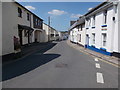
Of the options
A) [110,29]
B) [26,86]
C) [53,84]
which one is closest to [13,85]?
[26,86]

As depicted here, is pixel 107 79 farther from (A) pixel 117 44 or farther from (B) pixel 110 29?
(B) pixel 110 29

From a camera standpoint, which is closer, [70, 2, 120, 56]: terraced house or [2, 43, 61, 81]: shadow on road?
[2, 43, 61, 81]: shadow on road

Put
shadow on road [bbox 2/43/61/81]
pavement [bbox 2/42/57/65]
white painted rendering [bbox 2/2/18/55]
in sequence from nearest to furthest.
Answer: shadow on road [bbox 2/43/61/81]
pavement [bbox 2/42/57/65]
white painted rendering [bbox 2/2/18/55]

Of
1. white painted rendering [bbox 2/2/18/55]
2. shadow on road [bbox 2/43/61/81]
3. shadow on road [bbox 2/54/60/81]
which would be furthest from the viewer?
white painted rendering [bbox 2/2/18/55]

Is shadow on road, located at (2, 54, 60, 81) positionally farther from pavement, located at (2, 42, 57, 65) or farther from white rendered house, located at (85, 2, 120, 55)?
white rendered house, located at (85, 2, 120, 55)

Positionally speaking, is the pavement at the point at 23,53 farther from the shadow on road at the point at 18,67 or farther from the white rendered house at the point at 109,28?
the white rendered house at the point at 109,28

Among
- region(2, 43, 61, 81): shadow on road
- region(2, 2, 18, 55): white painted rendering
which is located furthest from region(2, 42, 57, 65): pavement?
region(2, 2, 18, 55): white painted rendering

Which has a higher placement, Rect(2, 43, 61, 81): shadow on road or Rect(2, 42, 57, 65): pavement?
Rect(2, 42, 57, 65): pavement

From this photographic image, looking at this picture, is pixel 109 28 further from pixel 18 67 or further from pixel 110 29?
pixel 18 67

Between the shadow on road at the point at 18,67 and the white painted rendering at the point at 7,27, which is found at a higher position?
the white painted rendering at the point at 7,27

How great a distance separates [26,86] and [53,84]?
1.11 metres

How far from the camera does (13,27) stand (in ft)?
36.3

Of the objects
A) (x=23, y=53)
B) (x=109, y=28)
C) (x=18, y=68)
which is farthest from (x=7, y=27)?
(x=109, y=28)

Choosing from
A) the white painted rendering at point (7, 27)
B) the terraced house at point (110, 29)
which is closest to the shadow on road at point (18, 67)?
the white painted rendering at point (7, 27)
